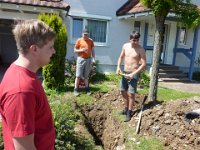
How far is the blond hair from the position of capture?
1618mm

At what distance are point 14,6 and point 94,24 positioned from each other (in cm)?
401

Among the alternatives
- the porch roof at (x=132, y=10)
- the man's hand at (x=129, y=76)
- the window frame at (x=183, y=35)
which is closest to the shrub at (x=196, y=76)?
the window frame at (x=183, y=35)

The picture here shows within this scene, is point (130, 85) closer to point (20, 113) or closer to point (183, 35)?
point (20, 113)

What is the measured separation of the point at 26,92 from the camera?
5.06ft

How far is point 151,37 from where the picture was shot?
13.3 meters

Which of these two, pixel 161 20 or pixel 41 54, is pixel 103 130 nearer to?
pixel 161 20

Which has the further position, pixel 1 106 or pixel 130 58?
pixel 130 58

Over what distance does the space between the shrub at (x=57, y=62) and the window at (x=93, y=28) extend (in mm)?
4004

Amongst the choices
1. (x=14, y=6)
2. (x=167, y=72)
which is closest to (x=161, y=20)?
(x=14, y=6)

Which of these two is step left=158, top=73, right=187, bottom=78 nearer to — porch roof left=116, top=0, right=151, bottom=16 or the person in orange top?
porch roof left=116, top=0, right=151, bottom=16

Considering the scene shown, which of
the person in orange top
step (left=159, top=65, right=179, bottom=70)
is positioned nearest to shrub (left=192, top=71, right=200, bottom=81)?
step (left=159, top=65, right=179, bottom=70)

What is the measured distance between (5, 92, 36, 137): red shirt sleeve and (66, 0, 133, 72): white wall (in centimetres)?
1028

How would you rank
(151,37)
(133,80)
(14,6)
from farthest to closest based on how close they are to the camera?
(151,37)
(14,6)
(133,80)

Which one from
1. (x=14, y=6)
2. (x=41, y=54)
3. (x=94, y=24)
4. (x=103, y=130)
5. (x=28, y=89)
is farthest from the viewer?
(x=94, y=24)
